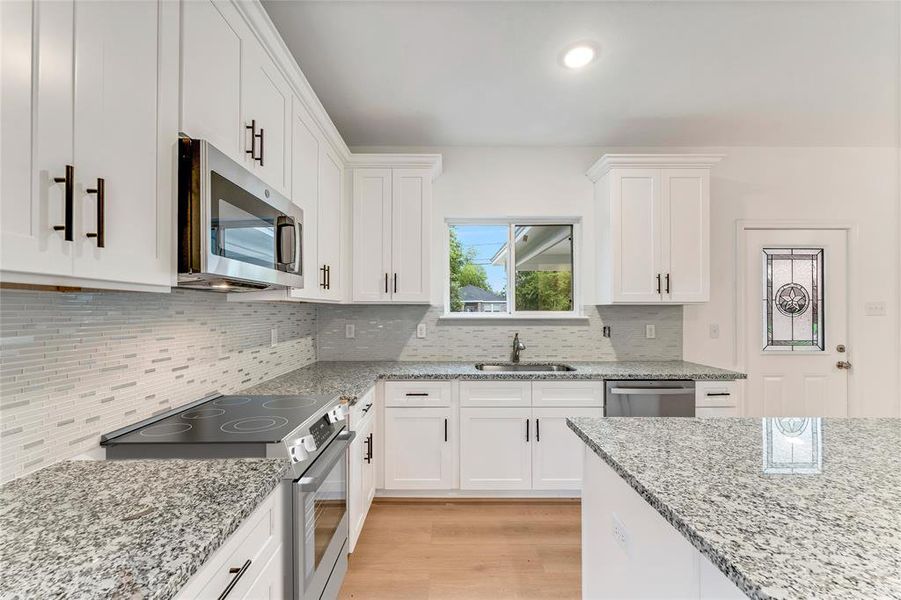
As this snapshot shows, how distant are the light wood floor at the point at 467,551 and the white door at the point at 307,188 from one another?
1.43 meters

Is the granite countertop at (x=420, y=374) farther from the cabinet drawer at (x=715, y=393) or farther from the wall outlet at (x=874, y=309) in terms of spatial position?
the wall outlet at (x=874, y=309)

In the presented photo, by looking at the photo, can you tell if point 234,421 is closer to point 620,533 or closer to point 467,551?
point 620,533

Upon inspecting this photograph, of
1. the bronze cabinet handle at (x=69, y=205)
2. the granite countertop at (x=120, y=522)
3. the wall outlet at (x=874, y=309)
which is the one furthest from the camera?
the wall outlet at (x=874, y=309)

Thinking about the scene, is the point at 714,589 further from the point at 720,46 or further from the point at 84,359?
the point at 720,46

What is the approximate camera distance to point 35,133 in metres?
0.69

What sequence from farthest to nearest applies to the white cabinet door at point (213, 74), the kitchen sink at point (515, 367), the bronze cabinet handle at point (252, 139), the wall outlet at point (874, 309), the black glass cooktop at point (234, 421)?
the wall outlet at point (874, 309), the kitchen sink at point (515, 367), the bronze cabinet handle at point (252, 139), the black glass cooktop at point (234, 421), the white cabinet door at point (213, 74)

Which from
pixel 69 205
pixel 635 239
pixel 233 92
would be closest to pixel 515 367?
pixel 635 239

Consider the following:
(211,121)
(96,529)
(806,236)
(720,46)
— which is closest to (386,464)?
(96,529)

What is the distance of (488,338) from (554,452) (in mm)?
980

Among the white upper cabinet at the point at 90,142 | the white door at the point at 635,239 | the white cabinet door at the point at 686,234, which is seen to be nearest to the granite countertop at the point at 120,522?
the white upper cabinet at the point at 90,142

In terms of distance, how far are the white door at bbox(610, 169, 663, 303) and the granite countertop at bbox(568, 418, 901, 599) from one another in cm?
153

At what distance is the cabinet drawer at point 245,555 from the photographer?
74 centimetres

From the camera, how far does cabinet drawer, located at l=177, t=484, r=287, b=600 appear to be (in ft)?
2.42

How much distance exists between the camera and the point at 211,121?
1210 mm
